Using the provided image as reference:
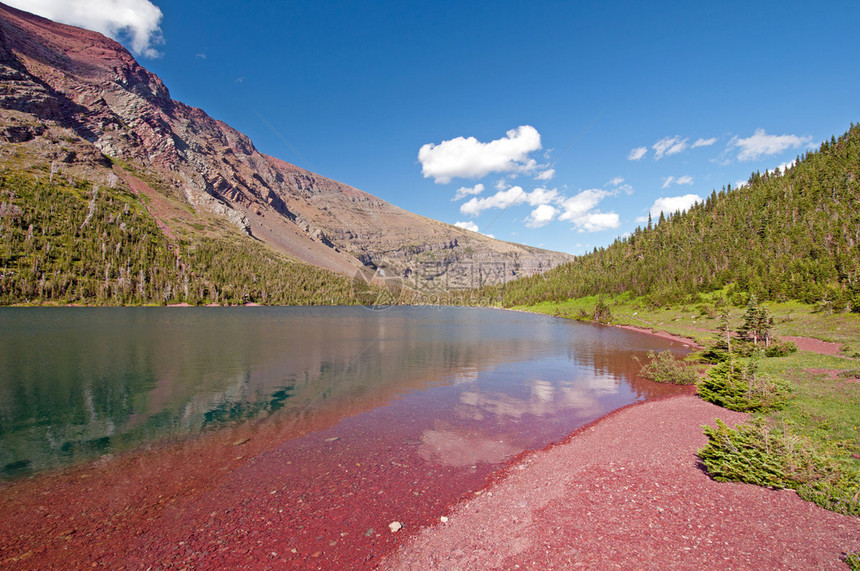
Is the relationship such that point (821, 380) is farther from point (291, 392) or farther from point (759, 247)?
point (759, 247)

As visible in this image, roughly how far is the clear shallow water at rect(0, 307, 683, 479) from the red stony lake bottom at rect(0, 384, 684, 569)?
148 cm

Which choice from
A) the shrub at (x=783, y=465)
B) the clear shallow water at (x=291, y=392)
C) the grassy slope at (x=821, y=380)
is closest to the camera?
the shrub at (x=783, y=465)

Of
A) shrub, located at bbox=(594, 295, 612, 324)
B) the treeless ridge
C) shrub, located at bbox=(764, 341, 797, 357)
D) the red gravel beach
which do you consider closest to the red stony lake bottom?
the red gravel beach

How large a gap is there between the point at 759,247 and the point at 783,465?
445 ft

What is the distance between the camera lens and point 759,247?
362 ft

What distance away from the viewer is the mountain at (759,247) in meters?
73.1

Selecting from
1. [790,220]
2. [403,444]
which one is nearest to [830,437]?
[403,444]

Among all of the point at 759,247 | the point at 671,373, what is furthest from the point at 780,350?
the point at 759,247

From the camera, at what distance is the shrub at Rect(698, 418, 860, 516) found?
349 inches

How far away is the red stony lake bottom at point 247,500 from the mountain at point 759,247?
213ft

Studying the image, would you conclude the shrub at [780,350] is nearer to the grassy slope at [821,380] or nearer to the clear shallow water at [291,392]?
the grassy slope at [821,380]

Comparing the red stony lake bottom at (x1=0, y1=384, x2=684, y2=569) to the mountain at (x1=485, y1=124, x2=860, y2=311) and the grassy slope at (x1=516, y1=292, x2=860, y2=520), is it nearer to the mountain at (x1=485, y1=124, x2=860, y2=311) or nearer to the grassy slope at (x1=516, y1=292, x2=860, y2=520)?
the grassy slope at (x1=516, y1=292, x2=860, y2=520)

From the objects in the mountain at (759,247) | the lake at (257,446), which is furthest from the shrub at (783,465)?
the mountain at (759,247)

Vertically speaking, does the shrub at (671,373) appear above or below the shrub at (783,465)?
below
